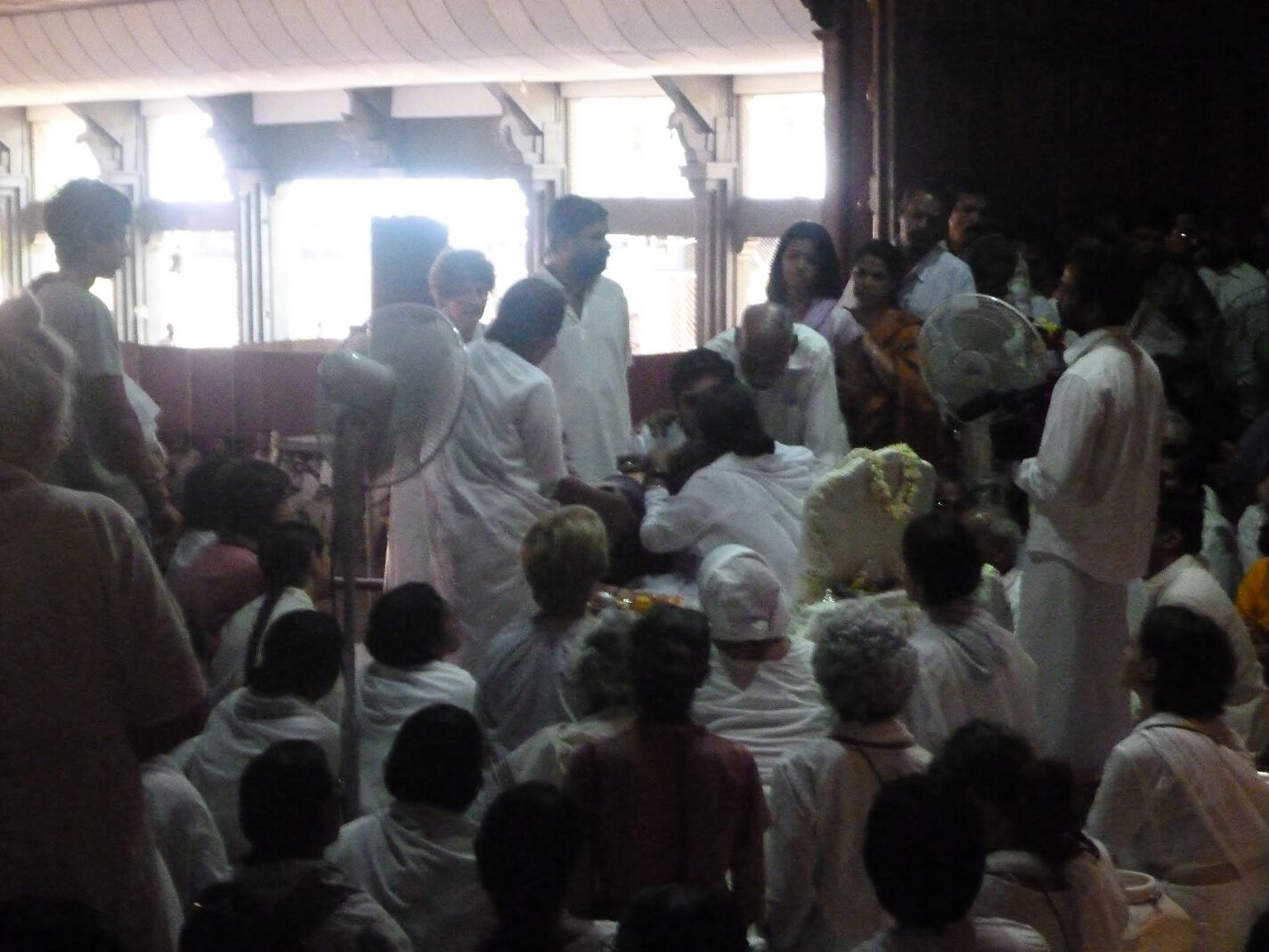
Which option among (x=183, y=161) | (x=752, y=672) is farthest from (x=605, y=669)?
(x=183, y=161)

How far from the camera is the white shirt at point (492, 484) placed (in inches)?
199

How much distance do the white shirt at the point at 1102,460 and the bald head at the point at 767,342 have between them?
0.81m

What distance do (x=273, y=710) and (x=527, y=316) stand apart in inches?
66.4

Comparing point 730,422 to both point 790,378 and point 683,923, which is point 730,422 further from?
point 683,923

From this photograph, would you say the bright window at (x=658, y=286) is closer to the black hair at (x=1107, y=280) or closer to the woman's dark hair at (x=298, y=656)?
the black hair at (x=1107, y=280)

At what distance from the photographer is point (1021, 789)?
9.71 ft

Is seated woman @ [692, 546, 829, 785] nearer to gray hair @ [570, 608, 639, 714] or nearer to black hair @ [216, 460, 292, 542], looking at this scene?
gray hair @ [570, 608, 639, 714]

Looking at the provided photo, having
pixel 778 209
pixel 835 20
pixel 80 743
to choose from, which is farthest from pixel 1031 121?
pixel 80 743

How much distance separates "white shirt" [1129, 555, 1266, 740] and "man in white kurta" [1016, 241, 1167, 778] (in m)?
0.09

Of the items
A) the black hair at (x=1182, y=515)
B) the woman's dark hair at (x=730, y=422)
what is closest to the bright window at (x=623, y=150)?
the black hair at (x=1182, y=515)

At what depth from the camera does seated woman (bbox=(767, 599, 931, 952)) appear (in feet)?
10.6

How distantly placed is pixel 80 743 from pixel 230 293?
45.5 ft

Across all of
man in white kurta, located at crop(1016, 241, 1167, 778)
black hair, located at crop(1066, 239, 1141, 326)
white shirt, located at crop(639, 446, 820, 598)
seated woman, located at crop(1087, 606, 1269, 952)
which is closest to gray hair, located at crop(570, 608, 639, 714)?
seated woman, located at crop(1087, 606, 1269, 952)

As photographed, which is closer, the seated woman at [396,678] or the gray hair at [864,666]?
the gray hair at [864,666]
